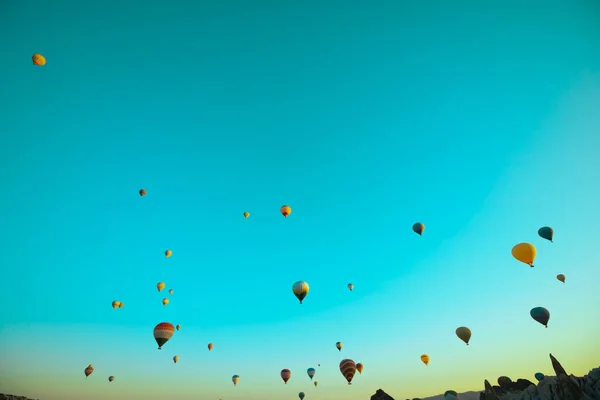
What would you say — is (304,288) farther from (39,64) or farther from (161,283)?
(39,64)

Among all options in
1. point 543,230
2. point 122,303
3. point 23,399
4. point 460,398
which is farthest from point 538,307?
point 460,398

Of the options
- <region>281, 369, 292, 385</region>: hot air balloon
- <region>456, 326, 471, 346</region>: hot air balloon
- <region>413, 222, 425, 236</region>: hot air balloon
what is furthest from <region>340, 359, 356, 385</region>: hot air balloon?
<region>413, 222, 425, 236</region>: hot air balloon

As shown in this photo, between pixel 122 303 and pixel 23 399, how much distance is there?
117332mm

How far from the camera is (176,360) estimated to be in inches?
1909

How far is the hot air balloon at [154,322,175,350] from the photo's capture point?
3125 centimetres

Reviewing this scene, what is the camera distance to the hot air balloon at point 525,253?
27.8m

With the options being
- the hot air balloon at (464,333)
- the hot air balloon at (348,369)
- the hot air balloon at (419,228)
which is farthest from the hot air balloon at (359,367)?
the hot air balloon at (419,228)

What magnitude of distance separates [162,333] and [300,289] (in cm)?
1659

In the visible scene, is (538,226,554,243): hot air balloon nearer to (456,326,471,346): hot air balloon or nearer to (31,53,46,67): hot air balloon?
(456,326,471,346): hot air balloon

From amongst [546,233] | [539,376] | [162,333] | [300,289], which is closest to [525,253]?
[546,233]

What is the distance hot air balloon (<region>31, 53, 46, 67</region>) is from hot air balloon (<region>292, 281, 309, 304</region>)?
118 ft

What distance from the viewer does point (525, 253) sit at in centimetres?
2820

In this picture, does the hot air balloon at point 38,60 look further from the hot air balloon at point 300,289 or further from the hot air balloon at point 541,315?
the hot air balloon at point 541,315

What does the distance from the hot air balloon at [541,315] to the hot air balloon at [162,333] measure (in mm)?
43405
